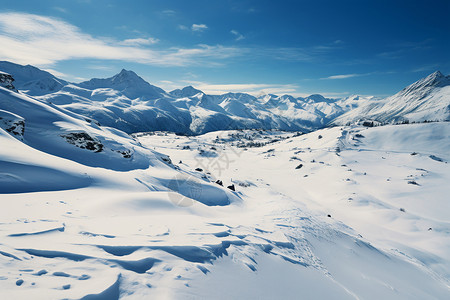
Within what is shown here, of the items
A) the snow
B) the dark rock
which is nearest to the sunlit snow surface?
the snow

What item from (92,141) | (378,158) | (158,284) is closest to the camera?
(158,284)

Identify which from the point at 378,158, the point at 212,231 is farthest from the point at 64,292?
the point at 378,158

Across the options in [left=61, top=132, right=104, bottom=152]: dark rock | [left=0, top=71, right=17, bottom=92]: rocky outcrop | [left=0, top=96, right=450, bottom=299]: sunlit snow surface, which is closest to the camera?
[left=0, top=96, right=450, bottom=299]: sunlit snow surface

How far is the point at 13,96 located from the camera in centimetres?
2019

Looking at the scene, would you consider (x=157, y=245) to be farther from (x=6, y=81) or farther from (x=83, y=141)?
(x=6, y=81)

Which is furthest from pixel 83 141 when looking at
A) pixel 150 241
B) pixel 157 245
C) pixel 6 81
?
pixel 157 245

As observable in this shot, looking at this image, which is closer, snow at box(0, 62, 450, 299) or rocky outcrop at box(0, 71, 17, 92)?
snow at box(0, 62, 450, 299)

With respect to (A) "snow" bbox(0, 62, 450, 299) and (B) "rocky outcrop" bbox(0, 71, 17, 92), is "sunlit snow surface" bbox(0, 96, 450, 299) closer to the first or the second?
(A) "snow" bbox(0, 62, 450, 299)

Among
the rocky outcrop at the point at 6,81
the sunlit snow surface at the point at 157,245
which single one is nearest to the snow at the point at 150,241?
the sunlit snow surface at the point at 157,245

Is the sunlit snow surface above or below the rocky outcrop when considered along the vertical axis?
below

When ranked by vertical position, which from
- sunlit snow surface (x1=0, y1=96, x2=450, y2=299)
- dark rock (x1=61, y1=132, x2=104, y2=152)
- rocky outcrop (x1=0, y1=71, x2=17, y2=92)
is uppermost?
rocky outcrop (x1=0, y1=71, x2=17, y2=92)

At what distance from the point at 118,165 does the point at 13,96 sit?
13.3 m

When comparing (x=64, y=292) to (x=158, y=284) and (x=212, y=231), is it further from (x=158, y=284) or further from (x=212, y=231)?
(x=212, y=231)

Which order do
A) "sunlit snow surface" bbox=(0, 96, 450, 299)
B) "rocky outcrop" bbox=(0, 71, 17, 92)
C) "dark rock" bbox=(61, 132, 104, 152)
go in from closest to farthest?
"sunlit snow surface" bbox=(0, 96, 450, 299)
"dark rock" bbox=(61, 132, 104, 152)
"rocky outcrop" bbox=(0, 71, 17, 92)
